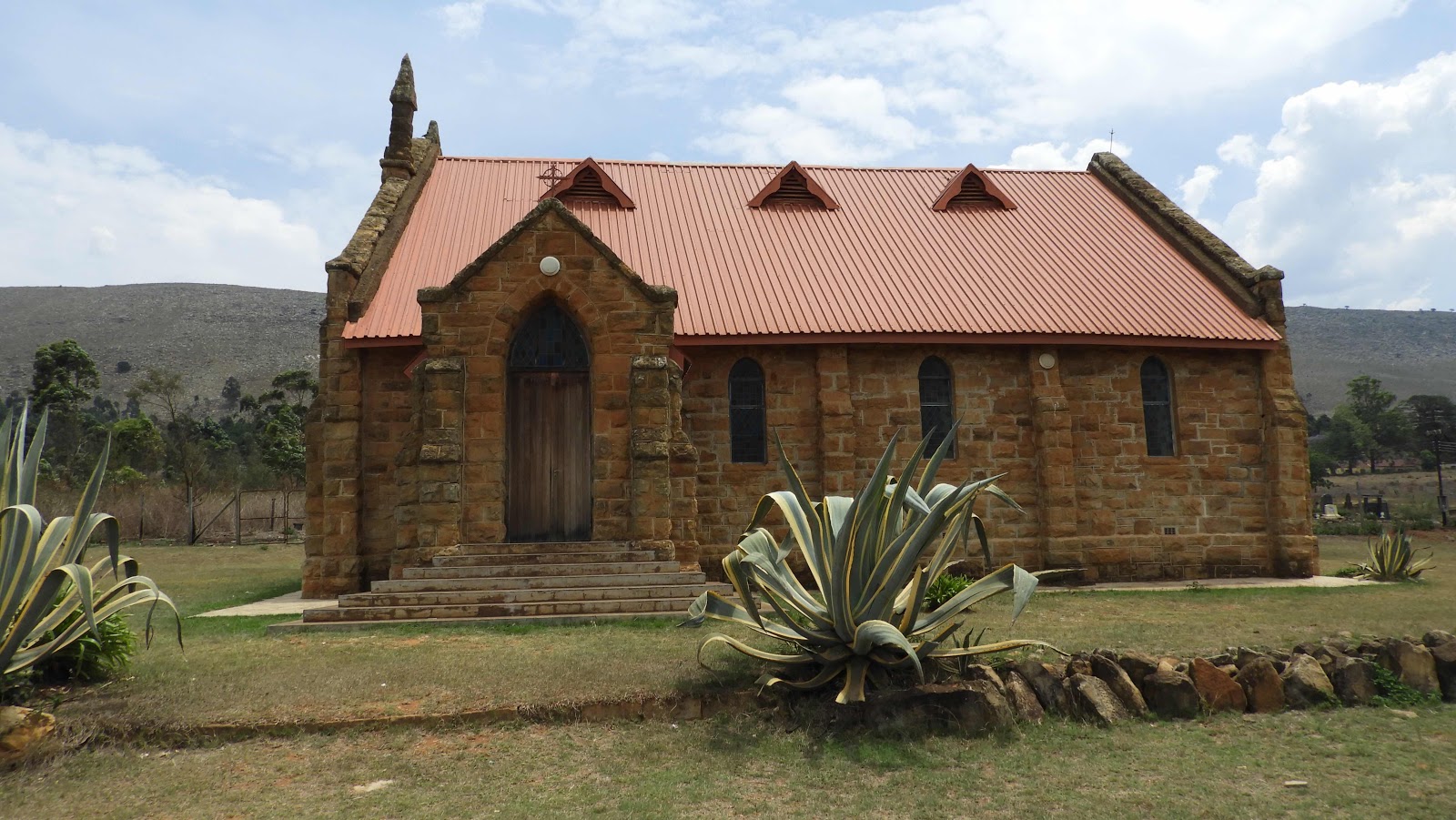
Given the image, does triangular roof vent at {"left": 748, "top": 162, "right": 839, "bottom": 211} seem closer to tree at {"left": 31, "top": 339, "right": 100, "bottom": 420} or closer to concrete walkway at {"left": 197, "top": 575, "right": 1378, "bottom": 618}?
concrete walkway at {"left": 197, "top": 575, "right": 1378, "bottom": 618}

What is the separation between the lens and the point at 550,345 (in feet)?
46.3

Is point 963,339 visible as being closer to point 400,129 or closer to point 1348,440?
point 400,129

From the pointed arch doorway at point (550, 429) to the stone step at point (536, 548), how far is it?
1.56 metres

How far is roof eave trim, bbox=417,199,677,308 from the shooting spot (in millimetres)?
12992

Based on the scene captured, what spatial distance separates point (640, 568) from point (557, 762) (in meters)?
5.66

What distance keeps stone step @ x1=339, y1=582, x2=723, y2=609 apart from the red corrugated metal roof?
4.68 metres

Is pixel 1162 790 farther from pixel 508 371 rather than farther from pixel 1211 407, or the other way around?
pixel 1211 407

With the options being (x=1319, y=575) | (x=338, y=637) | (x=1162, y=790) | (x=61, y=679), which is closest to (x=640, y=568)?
(x=338, y=637)

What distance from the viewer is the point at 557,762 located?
6.07m

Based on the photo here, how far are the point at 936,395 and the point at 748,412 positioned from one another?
3.23 meters

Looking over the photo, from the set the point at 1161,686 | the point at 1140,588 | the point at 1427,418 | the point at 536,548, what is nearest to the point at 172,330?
the point at 536,548

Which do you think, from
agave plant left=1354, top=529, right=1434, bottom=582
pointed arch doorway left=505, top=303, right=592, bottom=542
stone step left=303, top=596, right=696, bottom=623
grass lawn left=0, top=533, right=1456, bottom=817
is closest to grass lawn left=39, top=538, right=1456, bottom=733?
grass lawn left=0, top=533, right=1456, bottom=817

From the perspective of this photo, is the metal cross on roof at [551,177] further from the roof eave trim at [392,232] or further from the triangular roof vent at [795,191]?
the triangular roof vent at [795,191]

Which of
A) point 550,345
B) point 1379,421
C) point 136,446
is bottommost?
point 550,345
